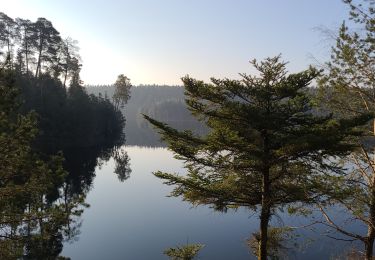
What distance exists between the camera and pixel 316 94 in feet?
40.0

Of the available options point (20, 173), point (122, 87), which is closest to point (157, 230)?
point (20, 173)

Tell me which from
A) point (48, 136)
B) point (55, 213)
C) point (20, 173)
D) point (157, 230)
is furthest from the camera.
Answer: point (48, 136)

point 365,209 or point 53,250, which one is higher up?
point 365,209

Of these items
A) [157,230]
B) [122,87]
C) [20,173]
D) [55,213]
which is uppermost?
[122,87]

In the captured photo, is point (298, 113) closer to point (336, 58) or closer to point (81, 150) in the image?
point (336, 58)

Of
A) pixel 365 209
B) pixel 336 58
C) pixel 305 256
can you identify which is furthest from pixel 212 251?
pixel 336 58

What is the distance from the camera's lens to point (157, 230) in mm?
28562

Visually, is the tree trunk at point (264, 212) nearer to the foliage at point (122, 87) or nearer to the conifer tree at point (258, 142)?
the conifer tree at point (258, 142)

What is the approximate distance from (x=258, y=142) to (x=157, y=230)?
61.0 ft

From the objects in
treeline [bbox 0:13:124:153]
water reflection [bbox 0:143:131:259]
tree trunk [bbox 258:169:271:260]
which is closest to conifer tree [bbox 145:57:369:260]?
tree trunk [bbox 258:169:271:260]

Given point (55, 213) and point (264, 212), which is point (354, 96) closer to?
point (264, 212)

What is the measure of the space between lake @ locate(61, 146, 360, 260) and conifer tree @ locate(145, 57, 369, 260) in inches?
293

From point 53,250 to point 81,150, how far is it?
150 ft

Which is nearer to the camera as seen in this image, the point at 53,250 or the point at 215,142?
the point at 215,142
